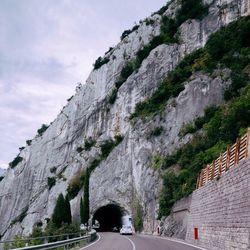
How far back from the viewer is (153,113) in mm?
59312

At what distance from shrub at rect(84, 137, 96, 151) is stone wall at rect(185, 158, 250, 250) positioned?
51787 mm

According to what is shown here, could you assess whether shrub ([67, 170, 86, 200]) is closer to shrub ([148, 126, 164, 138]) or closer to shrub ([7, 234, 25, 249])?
shrub ([148, 126, 164, 138])

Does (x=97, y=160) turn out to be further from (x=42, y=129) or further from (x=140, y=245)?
(x=140, y=245)

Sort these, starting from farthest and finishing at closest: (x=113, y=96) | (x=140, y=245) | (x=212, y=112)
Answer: (x=113, y=96) → (x=212, y=112) → (x=140, y=245)

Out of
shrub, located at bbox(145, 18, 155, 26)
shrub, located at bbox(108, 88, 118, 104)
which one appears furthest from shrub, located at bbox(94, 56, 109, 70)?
shrub, located at bbox(145, 18, 155, 26)

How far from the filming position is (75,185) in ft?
231

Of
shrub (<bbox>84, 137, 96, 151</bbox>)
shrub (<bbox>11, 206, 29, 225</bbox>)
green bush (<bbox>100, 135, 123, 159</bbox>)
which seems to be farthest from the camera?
shrub (<bbox>11, 206, 29, 225</bbox>)

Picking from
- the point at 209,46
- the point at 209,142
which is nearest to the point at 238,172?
the point at 209,142

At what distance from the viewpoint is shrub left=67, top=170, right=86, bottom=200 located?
227 feet

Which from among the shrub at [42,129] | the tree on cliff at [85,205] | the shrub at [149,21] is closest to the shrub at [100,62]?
the shrub at [149,21]

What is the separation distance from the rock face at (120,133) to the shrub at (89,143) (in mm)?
804

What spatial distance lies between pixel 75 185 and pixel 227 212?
55273 mm

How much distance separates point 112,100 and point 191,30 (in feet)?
60.2

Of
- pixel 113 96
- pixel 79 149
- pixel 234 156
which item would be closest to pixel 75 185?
pixel 79 149
